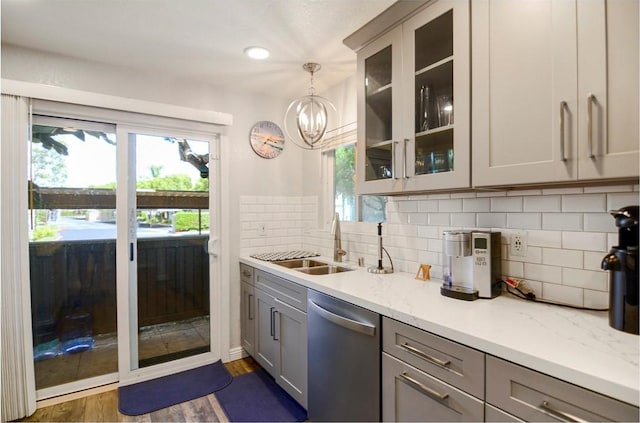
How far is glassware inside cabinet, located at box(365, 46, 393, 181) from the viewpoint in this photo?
5.99 feet

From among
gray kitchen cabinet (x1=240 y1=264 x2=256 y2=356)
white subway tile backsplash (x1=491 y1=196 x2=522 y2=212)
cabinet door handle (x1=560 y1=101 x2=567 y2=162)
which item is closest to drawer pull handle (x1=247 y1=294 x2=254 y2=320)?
gray kitchen cabinet (x1=240 y1=264 x2=256 y2=356)

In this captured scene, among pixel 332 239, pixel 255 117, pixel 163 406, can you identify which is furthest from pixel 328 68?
pixel 163 406

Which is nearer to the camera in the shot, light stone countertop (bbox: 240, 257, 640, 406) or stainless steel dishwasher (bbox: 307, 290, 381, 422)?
light stone countertop (bbox: 240, 257, 640, 406)

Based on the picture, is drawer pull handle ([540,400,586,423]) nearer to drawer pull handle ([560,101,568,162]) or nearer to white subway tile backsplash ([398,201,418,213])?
drawer pull handle ([560,101,568,162])

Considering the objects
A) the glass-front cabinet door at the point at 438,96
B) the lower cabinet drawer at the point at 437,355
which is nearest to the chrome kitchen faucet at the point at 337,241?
the glass-front cabinet door at the point at 438,96

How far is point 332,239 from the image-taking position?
282cm

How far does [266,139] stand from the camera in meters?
3.03

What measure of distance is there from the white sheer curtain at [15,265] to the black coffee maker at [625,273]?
3024mm

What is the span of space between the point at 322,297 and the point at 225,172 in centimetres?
155

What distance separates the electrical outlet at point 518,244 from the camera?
1508 millimetres

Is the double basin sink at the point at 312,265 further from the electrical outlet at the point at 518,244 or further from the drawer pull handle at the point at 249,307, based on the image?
the electrical outlet at the point at 518,244

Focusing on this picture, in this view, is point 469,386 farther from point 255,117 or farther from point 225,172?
point 255,117

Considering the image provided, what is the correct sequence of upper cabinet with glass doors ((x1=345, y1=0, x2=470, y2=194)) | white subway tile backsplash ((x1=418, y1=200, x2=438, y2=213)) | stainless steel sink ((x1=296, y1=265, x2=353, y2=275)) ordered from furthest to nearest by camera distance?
stainless steel sink ((x1=296, y1=265, x2=353, y2=275)), white subway tile backsplash ((x1=418, y1=200, x2=438, y2=213)), upper cabinet with glass doors ((x1=345, y1=0, x2=470, y2=194))

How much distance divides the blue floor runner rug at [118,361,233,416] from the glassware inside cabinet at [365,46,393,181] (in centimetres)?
194
